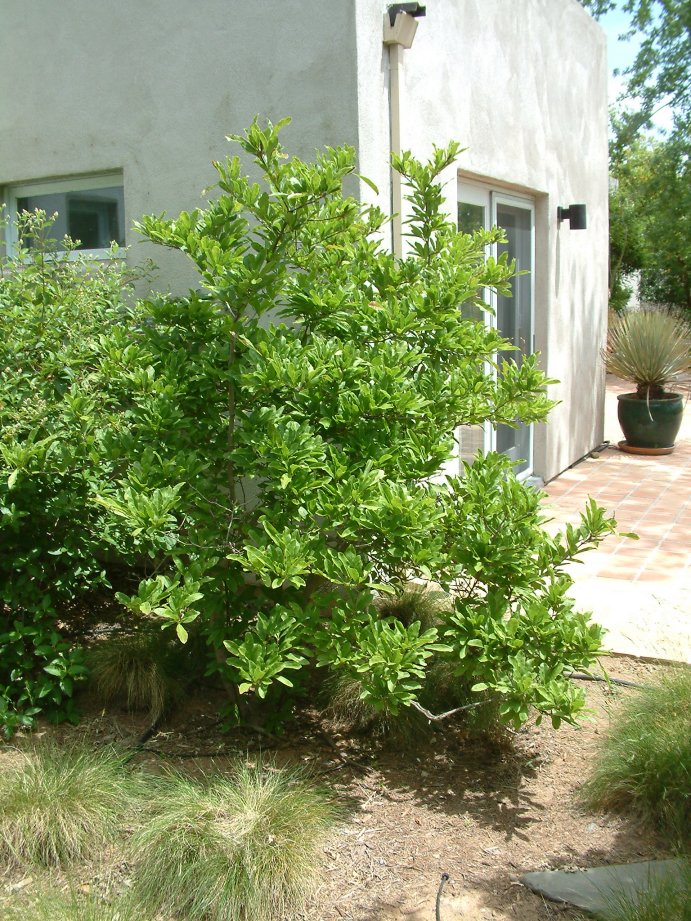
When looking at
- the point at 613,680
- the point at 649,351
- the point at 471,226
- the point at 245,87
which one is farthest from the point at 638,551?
the point at 245,87

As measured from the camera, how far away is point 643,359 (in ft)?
33.7

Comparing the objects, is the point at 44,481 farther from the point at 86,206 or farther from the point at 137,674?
the point at 86,206

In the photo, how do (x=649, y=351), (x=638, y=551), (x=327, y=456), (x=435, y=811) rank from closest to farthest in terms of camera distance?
1. (x=435, y=811)
2. (x=327, y=456)
3. (x=638, y=551)
4. (x=649, y=351)

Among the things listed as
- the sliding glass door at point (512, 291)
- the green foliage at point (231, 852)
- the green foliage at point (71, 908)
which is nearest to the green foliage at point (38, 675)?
the green foliage at point (231, 852)

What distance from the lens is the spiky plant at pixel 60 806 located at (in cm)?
329

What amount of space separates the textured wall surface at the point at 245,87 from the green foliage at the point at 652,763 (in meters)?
3.05

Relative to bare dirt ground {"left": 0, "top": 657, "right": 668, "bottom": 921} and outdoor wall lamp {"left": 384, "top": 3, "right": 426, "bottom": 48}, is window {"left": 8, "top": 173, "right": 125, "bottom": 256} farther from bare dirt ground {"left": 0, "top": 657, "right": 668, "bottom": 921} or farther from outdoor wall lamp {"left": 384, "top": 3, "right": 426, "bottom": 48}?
bare dirt ground {"left": 0, "top": 657, "right": 668, "bottom": 921}

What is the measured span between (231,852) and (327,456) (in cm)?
154

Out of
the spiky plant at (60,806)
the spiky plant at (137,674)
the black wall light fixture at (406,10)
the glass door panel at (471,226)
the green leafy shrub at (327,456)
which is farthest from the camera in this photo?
the glass door panel at (471,226)

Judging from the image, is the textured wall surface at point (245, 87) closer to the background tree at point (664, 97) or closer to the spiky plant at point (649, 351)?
the spiky plant at point (649, 351)

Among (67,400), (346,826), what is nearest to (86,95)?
(67,400)

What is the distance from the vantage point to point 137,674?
14.6ft

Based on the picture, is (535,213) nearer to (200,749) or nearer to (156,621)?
(156,621)

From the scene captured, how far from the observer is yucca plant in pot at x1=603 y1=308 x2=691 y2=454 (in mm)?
10242
